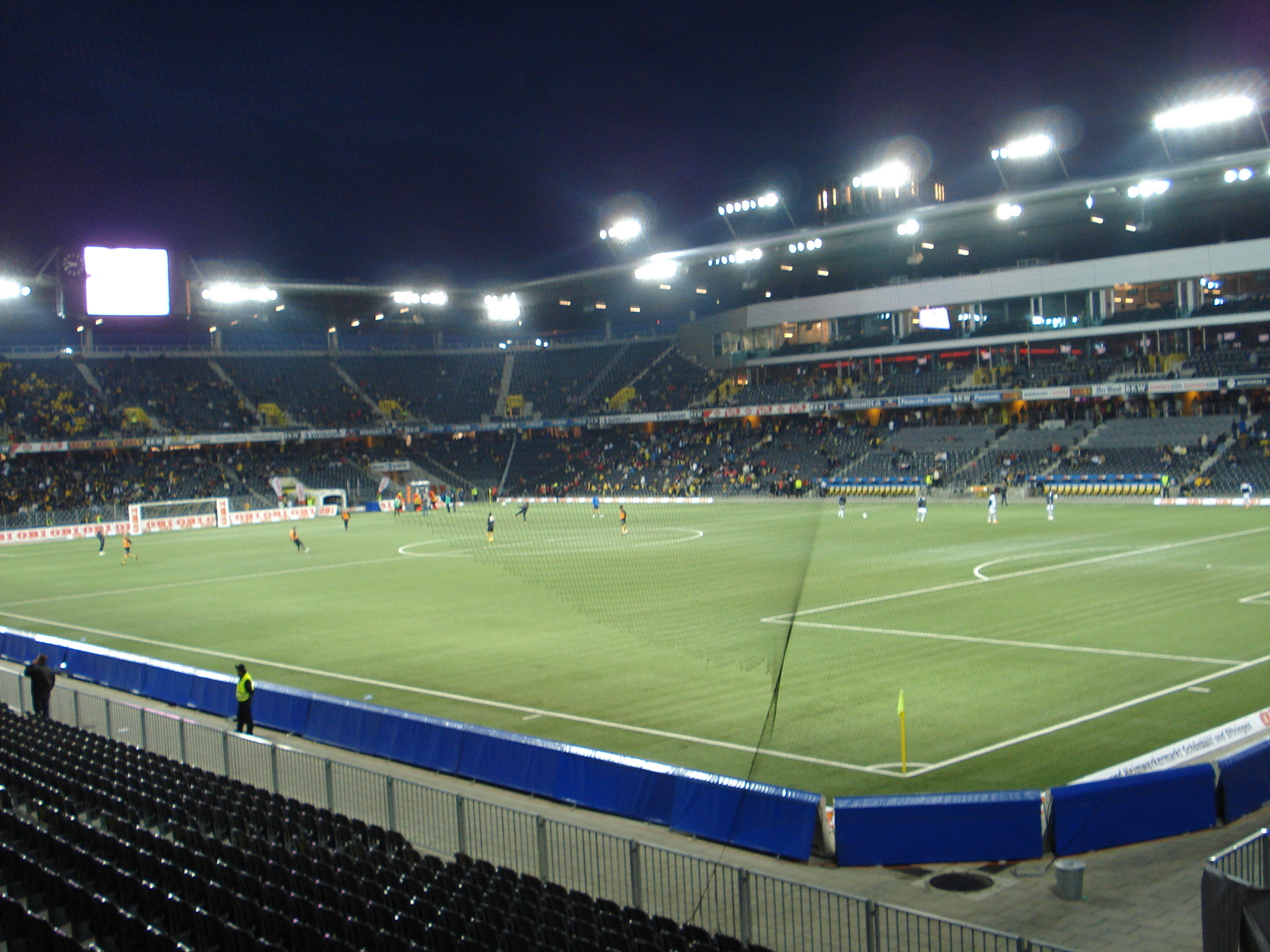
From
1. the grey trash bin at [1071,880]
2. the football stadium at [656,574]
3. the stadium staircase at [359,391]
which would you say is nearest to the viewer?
the grey trash bin at [1071,880]

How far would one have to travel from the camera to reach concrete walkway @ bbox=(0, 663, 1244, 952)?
9.10 meters

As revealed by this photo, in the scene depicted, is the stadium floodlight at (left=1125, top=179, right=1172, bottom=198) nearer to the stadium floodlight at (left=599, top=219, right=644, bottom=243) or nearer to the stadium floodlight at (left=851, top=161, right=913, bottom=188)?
the stadium floodlight at (left=851, top=161, right=913, bottom=188)

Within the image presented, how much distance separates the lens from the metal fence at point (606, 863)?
336 inches

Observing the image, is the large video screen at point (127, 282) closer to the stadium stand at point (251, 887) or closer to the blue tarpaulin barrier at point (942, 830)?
the stadium stand at point (251, 887)

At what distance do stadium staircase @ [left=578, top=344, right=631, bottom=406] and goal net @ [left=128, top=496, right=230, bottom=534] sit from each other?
119 ft

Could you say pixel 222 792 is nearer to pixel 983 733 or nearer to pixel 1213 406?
pixel 983 733

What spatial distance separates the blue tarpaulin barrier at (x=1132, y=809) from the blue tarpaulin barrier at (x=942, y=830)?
336mm

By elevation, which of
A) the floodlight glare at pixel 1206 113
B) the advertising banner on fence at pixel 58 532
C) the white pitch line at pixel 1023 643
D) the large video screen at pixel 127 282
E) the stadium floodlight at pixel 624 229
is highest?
the stadium floodlight at pixel 624 229

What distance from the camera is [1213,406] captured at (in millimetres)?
69188

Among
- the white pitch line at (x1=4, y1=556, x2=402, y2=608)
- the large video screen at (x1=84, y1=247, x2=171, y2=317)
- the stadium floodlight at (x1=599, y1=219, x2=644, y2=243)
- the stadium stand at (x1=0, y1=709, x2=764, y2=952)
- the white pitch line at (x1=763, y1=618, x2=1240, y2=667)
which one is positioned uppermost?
the stadium floodlight at (x1=599, y1=219, x2=644, y2=243)

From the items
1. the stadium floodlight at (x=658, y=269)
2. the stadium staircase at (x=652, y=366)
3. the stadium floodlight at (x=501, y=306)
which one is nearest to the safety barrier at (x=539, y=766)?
the stadium floodlight at (x=658, y=269)

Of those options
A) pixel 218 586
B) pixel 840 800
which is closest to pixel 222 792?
pixel 840 800

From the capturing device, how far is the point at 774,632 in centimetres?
2561

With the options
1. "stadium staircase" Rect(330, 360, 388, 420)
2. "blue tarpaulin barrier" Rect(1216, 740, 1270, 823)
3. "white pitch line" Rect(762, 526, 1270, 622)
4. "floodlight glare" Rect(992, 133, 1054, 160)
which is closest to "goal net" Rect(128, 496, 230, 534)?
"stadium staircase" Rect(330, 360, 388, 420)
